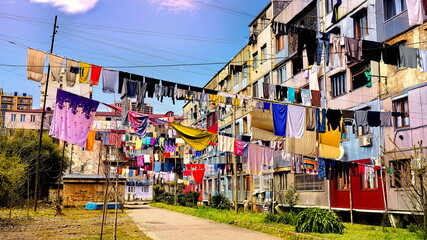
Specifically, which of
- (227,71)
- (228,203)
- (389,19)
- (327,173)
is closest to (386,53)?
(389,19)

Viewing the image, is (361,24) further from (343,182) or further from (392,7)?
(343,182)

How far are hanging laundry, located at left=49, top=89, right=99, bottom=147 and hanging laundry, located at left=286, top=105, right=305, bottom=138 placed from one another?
936cm

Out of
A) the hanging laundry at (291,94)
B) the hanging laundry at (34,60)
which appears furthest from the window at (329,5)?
the hanging laundry at (34,60)

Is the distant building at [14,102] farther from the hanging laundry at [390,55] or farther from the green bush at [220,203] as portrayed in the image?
the hanging laundry at [390,55]

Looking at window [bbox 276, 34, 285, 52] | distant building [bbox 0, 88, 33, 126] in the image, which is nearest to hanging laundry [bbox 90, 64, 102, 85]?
window [bbox 276, 34, 285, 52]

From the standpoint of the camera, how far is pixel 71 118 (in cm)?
1675

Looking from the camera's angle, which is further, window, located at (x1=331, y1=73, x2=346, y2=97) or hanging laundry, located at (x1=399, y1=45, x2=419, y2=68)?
window, located at (x1=331, y1=73, x2=346, y2=97)

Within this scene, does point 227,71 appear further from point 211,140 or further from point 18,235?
point 18,235

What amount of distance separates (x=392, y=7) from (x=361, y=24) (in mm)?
2681

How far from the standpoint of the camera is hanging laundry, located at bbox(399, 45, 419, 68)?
54.1 ft

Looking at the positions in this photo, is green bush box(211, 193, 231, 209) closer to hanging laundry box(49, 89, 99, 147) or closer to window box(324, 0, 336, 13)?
window box(324, 0, 336, 13)

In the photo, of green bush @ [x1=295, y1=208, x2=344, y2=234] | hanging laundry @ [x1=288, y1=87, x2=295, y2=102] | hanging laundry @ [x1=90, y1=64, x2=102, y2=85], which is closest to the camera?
green bush @ [x1=295, y1=208, x2=344, y2=234]

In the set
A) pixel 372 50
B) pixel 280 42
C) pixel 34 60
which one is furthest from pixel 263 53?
pixel 34 60

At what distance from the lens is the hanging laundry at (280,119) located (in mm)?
20391
